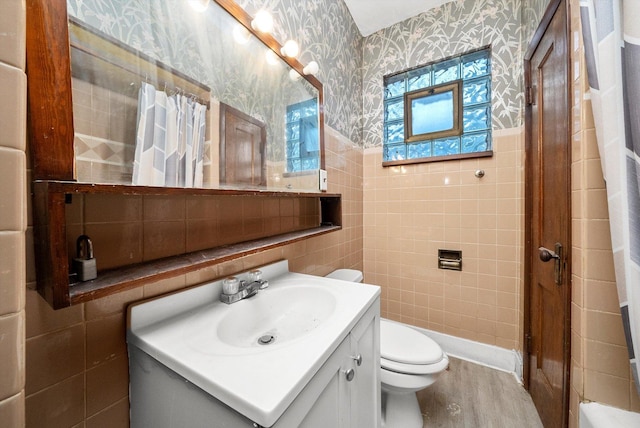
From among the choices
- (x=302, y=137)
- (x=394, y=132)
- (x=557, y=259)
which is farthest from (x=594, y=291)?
Result: (x=394, y=132)

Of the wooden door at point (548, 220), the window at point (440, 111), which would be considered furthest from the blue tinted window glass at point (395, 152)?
the wooden door at point (548, 220)

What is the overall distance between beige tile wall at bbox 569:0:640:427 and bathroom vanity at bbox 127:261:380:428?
650 millimetres

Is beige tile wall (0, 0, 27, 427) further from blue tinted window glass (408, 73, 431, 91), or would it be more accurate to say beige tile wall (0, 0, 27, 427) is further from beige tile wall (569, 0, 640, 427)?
blue tinted window glass (408, 73, 431, 91)

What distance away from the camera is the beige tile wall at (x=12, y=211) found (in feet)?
0.83

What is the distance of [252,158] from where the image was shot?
97 cm

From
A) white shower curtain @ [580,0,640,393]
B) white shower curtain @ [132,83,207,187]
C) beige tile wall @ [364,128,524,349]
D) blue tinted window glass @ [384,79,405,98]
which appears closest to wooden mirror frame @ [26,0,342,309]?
white shower curtain @ [132,83,207,187]

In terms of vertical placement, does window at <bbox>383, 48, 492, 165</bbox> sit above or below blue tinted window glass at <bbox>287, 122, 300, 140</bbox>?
above

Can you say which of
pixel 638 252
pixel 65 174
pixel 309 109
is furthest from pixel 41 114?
pixel 638 252

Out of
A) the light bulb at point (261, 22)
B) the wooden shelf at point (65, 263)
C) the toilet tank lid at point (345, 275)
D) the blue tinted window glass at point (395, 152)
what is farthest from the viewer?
the blue tinted window glass at point (395, 152)

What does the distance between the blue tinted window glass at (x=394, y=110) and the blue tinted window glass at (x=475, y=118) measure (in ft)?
1.52

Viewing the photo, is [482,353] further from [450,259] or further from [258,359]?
[258,359]

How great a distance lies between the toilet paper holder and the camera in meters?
1.75

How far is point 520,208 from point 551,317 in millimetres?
721

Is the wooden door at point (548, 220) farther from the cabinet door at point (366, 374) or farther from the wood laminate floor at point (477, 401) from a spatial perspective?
the cabinet door at point (366, 374)
